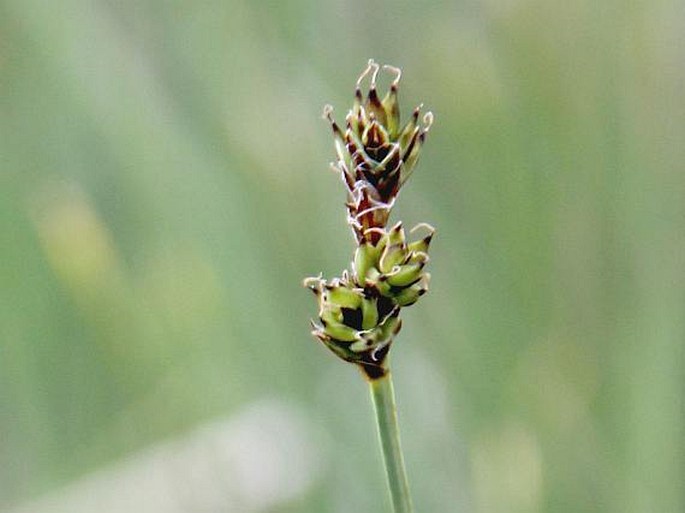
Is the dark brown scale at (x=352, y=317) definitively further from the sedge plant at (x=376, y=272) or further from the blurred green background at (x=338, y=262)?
the blurred green background at (x=338, y=262)

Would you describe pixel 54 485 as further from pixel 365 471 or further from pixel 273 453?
pixel 365 471

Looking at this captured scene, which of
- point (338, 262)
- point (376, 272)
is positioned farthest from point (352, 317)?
point (338, 262)

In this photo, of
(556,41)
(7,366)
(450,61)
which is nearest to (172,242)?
(7,366)

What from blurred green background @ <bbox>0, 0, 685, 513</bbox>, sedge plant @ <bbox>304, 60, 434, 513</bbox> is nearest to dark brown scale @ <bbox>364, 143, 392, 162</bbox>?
sedge plant @ <bbox>304, 60, 434, 513</bbox>

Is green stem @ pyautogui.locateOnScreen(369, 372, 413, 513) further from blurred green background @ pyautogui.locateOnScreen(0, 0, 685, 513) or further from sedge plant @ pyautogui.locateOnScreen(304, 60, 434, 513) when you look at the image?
blurred green background @ pyautogui.locateOnScreen(0, 0, 685, 513)

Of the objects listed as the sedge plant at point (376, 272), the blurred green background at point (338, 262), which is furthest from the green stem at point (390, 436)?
the blurred green background at point (338, 262)

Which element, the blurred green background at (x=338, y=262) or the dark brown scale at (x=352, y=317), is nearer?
the dark brown scale at (x=352, y=317)

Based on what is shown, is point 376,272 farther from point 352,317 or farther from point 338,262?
point 338,262
